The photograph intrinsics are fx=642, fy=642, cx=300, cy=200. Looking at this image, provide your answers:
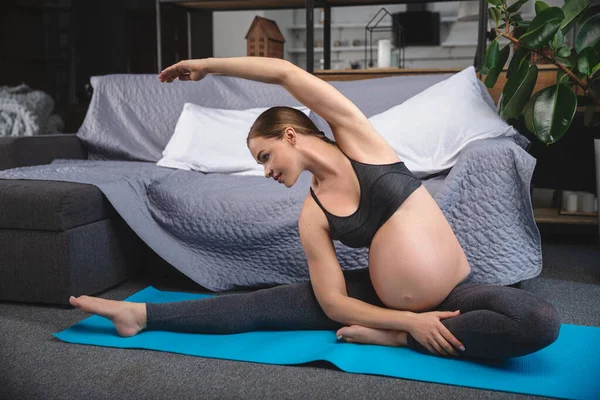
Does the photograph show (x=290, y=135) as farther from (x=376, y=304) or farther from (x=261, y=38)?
(x=261, y=38)

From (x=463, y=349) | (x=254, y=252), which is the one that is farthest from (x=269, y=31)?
(x=463, y=349)

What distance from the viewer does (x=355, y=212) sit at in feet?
4.45

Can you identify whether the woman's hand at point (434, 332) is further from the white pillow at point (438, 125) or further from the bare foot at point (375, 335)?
the white pillow at point (438, 125)

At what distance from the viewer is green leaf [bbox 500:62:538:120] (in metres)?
2.01

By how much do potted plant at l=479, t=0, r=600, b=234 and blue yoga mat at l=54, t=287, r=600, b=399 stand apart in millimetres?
654

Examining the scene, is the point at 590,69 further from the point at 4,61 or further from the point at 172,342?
the point at 4,61

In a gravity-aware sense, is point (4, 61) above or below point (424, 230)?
above

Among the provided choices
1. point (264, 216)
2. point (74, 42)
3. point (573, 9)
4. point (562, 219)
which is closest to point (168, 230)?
point (264, 216)

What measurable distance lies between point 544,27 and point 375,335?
3.59 ft

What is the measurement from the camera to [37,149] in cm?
245

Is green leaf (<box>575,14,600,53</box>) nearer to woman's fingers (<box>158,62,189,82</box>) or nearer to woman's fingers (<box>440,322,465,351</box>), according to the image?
woman's fingers (<box>440,322,465,351</box>)

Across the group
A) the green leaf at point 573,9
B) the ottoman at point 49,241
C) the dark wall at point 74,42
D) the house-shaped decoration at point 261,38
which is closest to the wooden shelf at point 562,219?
the green leaf at point 573,9

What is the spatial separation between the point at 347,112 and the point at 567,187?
1.83 meters

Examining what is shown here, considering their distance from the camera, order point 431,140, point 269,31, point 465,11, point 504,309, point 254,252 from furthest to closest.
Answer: point 465,11 < point 269,31 < point 431,140 < point 254,252 < point 504,309
